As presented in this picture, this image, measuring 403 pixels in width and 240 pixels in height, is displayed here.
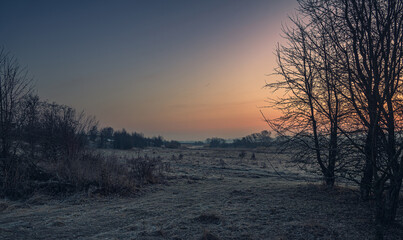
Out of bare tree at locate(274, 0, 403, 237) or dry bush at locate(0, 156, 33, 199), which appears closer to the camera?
bare tree at locate(274, 0, 403, 237)

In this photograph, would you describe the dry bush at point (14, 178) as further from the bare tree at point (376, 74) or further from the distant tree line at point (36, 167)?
the bare tree at point (376, 74)

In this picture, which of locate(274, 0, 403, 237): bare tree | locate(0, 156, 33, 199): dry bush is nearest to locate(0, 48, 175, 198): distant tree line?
locate(0, 156, 33, 199): dry bush

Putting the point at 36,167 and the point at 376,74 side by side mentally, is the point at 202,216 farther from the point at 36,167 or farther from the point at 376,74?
the point at 36,167

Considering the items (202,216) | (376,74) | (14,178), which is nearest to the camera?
(376,74)

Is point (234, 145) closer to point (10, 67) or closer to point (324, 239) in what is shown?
point (10, 67)

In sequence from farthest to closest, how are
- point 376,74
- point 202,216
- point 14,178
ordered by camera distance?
point 14,178
point 202,216
point 376,74

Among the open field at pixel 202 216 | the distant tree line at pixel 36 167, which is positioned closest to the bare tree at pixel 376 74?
the open field at pixel 202 216

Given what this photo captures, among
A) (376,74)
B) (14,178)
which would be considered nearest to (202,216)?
(376,74)

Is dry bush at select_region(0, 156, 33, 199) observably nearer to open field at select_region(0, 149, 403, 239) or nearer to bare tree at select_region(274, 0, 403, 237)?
A: open field at select_region(0, 149, 403, 239)

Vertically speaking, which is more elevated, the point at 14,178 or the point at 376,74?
the point at 376,74

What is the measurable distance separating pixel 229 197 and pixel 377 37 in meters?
6.01

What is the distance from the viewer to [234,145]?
79.9 m

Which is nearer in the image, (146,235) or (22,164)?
(146,235)

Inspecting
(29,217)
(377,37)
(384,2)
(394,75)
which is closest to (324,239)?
(394,75)
